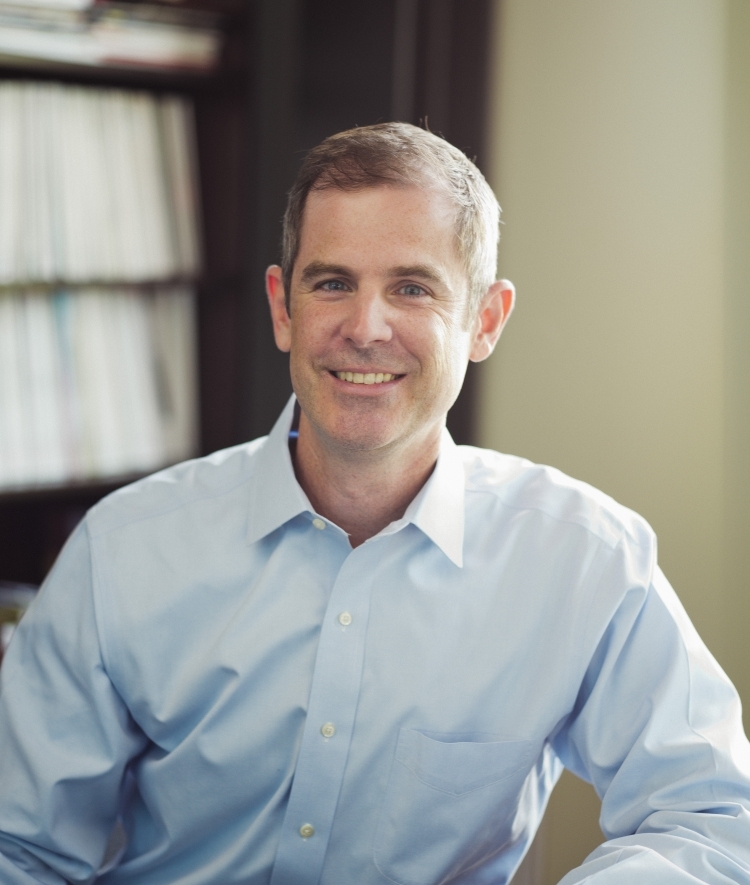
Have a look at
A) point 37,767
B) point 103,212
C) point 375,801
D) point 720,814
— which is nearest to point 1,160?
point 103,212

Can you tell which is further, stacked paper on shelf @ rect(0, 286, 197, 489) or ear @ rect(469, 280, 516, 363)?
stacked paper on shelf @ rect(0, 286, 197, 489)

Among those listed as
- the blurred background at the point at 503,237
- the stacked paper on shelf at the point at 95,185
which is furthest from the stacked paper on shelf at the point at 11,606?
the stacked paper on shelf at the point at 95,185

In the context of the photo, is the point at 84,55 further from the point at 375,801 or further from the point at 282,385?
the point at 375,801

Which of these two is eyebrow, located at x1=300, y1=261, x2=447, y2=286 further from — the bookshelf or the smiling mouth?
the bookshelf

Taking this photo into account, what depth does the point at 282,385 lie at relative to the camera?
2467mm

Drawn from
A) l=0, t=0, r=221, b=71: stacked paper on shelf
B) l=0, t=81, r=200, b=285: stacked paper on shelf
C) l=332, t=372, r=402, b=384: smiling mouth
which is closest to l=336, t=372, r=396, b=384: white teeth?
l=332, t=372, r=402, b=384: smiling mouth

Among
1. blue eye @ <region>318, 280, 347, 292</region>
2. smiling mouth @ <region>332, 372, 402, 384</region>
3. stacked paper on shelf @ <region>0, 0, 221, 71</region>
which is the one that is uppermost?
stacked paper on shelf @ <region>0, 0, 221, 71</region>

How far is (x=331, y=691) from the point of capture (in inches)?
47.7

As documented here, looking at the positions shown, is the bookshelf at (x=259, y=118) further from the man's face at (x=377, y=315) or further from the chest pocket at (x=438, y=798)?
the chest pocket at (x=438, y=798)

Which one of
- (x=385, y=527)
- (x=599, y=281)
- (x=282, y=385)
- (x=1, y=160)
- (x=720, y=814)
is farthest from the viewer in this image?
(x=282, y=385)

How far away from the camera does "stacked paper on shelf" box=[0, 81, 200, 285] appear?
2154mm

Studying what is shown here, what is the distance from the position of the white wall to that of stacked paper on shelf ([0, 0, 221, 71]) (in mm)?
732

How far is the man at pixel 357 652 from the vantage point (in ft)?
3.96

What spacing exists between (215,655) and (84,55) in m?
1.55
